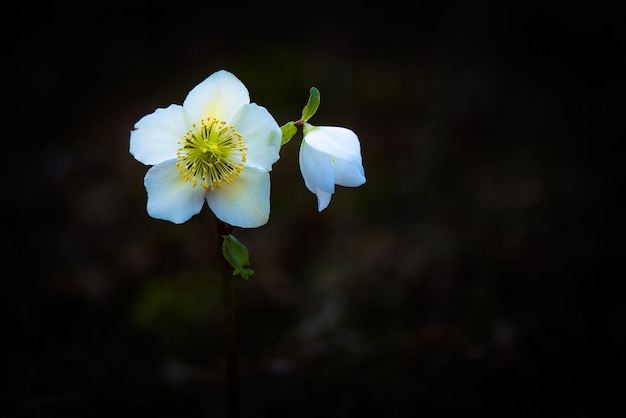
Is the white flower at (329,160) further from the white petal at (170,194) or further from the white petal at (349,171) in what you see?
the white petal at (170,194)

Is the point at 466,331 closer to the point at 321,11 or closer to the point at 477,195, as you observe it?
the point at 477,195

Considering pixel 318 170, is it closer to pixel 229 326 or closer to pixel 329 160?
pixel 329 160

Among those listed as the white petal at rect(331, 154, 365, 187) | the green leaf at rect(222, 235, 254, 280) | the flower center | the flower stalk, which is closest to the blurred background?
the flower stalk

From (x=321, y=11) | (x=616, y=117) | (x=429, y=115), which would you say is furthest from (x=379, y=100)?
(x=616, y=117)

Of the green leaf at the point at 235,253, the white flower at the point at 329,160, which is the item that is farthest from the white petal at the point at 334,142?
the green leaf at the point at 235,253

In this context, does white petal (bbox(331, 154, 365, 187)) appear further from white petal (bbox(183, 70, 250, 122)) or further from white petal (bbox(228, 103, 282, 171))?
white petal (bbox(183, 70, 250, 122))
